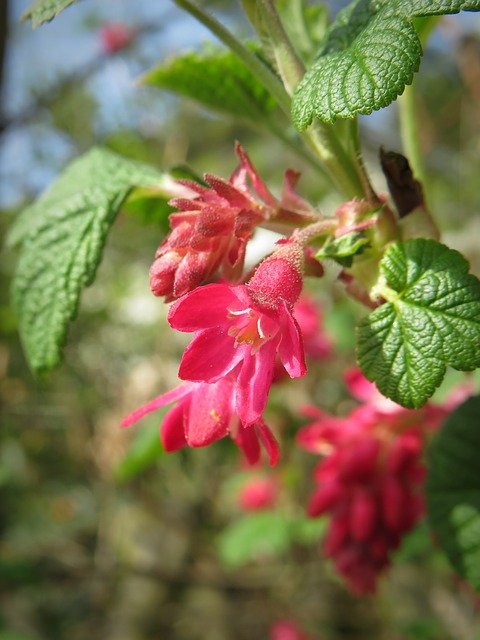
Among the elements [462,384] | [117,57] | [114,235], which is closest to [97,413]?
[114,235]

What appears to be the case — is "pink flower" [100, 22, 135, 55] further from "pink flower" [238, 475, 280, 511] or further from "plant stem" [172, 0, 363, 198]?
"plant stem" [172, 0, 363, 198]

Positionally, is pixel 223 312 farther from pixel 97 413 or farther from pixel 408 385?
pixel 97 413

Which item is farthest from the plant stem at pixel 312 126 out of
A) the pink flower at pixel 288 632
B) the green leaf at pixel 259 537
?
the pink flower at pixel 288 632

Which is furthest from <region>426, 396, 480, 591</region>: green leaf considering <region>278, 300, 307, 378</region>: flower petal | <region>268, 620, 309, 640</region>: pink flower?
<region>268, 620, 309, 640</region>: pink flower

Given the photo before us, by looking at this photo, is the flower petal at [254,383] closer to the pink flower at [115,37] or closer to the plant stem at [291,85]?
the plant stem at [291,85]

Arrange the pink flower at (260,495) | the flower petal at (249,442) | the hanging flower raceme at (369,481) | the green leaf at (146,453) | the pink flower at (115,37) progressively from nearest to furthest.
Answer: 1. the flower petal at (249,442)
2. the hanging flower raceme at (369,481)
3. the green leaf at (146,453)
4. the pink flower at (260,495)
5. the pink flower at (115,37)

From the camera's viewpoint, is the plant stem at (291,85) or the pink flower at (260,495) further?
the pink flower at (260,495)
